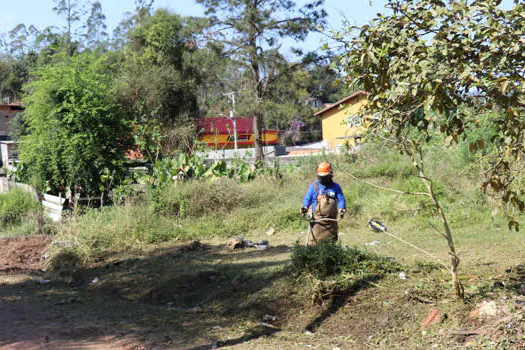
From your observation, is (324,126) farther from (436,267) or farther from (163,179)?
(436,267)

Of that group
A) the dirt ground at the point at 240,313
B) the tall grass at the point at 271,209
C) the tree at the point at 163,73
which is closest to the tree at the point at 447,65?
the dirt ground at the point at 240,313

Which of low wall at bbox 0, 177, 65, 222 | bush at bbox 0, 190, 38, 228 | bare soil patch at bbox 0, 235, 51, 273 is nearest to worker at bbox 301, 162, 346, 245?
bare soil patch at bbox 0, 235, 51, 273

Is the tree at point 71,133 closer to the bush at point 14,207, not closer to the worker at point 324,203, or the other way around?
the bush at point 14,207

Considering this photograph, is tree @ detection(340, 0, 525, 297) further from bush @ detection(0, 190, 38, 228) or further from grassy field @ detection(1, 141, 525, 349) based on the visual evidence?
bush @ detection(0, 190, 38, 228)

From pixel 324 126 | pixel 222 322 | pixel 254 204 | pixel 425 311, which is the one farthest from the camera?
pixel 324 126

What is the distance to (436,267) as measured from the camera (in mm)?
6324

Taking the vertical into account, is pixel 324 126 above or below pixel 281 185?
above

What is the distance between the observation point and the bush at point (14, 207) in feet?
43.8

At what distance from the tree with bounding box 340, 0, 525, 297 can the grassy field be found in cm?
64

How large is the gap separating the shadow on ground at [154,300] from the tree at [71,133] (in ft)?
17.6

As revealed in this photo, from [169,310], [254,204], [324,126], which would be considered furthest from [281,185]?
[324,126]

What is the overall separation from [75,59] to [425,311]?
12865mm

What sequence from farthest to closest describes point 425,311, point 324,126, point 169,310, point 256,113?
point 324,126, point 256,113, point 169,310, point 425,311

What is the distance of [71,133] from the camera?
571 inches
